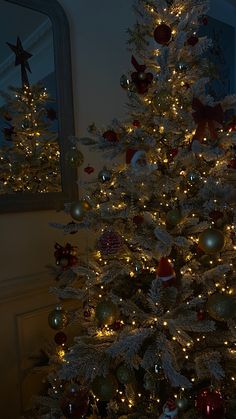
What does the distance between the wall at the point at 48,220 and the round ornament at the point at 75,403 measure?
583 mm

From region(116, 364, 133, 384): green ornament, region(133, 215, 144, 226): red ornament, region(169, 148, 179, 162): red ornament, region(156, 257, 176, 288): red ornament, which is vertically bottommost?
region(116, 364, 133, 384): green ornament

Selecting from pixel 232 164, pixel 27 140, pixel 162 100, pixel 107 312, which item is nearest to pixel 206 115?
pixel 162 100

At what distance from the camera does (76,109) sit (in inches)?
76.0

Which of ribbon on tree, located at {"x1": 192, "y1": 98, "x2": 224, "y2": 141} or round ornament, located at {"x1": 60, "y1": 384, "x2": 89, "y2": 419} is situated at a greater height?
ribbon on tree, located at {"x1": 192, "y1": 98, "x2": 224, "y2": 141}

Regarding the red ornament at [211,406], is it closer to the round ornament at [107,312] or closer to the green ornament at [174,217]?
the round ornament at [107,312]

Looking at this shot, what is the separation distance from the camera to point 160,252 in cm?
119

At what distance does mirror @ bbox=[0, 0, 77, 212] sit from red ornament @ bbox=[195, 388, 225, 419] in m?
1.13

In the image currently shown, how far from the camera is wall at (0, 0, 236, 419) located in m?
1.66

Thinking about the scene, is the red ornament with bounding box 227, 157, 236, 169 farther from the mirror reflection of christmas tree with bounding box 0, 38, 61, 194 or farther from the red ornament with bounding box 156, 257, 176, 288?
the mirror reflection of christmas tree with bounding box 0, 38, 61, 194

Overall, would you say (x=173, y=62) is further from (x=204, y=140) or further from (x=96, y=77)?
(x=96, y=77)

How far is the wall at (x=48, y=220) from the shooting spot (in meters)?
1.66

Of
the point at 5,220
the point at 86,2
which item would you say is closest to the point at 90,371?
the point at 5,220

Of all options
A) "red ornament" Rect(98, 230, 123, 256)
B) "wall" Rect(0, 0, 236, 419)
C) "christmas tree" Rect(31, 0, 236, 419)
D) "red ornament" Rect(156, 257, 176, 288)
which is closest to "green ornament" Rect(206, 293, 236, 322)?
"christmas tree" Rect(31, 0, 236, 419)

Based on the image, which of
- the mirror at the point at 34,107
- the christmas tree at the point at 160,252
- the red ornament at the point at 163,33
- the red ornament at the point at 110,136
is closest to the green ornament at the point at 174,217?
the christmas tree at the point at 160,252
